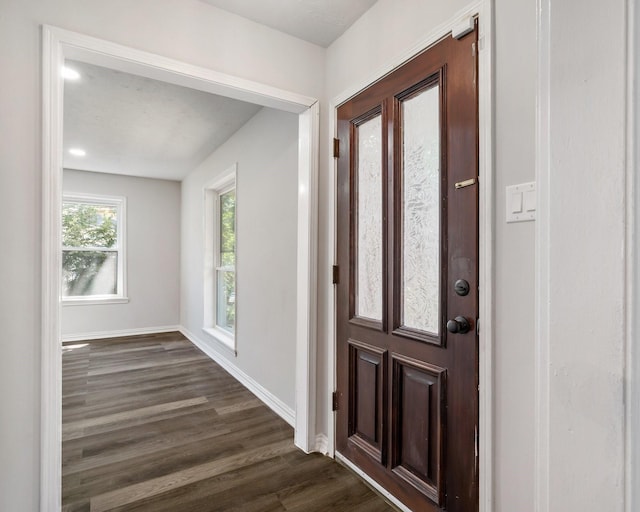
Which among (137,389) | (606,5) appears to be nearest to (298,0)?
(606,5)

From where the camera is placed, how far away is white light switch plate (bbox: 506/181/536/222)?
3.70 feet

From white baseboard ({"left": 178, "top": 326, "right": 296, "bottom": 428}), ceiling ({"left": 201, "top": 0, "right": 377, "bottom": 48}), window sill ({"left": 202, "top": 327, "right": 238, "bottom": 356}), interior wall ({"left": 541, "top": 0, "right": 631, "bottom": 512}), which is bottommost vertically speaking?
white baseboard ({"left": 178, "top": 326, "right": 296, "bottom": 428})

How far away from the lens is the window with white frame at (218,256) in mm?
4319

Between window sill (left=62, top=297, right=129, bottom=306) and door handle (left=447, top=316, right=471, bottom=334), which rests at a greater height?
door handle (left=447, top=316, right=471, bottom=334)

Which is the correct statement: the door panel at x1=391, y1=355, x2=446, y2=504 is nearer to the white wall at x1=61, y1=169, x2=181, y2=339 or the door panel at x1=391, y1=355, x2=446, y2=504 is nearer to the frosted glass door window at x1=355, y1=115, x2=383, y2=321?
the frosted glass door window at x1=355, y1=115, x2=383, y2=321

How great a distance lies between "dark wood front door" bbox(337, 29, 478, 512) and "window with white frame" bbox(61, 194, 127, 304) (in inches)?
185

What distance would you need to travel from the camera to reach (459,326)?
1349 mm

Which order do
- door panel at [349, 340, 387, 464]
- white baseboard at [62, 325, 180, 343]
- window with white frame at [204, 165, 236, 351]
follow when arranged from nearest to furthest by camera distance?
door panel at [349, 340, 387, 464]
window with white frame at [204, 165, 236, 351]
white baseboard at [62, 325, 180, 343]

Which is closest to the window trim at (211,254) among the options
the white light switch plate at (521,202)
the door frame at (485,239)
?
the door frame at (485,239)

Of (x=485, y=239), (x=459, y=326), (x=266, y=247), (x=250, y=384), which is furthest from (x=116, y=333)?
(x=485, y=239)

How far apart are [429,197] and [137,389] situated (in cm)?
311

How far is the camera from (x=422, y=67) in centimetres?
155

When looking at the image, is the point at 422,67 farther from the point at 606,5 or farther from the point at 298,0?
the point at 606,5

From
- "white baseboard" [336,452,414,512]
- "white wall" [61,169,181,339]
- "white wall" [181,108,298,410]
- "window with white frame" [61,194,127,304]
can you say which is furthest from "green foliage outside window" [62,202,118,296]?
"white baseboard" [336,452,414,512]
